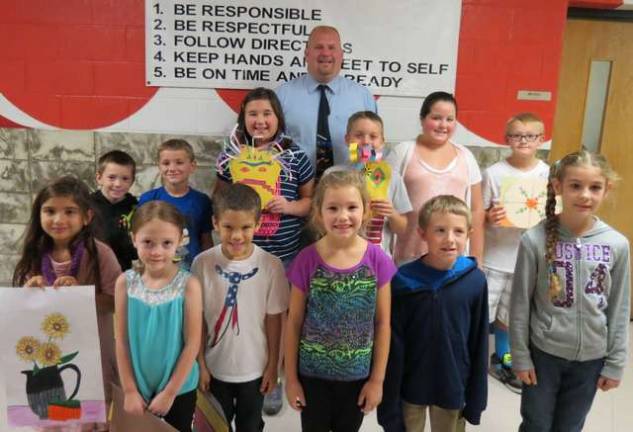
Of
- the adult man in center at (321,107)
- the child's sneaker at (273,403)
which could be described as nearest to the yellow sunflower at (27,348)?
the child's sneaker at (273,403)

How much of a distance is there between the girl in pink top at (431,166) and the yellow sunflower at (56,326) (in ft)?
4.42

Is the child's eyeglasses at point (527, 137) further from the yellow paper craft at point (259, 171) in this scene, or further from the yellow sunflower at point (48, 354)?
the yellow sunflower at point (48, 354)

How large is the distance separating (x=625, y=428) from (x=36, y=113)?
3.50 meters

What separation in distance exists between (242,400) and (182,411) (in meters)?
0.20

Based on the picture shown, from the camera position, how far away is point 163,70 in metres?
2.98

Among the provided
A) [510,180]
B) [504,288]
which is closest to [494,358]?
[504,288]

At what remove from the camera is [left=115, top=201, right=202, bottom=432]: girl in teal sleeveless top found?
5.15 feet

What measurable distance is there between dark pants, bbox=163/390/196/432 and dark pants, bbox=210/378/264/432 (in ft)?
0.28

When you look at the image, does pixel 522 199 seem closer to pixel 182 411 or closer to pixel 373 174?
pixel 373 174

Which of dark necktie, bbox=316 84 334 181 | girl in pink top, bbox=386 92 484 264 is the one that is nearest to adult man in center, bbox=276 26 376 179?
dark necktie, bbox=316 84 334 181

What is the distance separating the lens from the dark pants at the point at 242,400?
5.68 ft

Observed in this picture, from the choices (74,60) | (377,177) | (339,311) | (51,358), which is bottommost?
(51,358)

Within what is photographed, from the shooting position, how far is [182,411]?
1687 mm

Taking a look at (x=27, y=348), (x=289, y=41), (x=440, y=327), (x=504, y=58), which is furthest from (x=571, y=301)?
(x=289, y=41)
